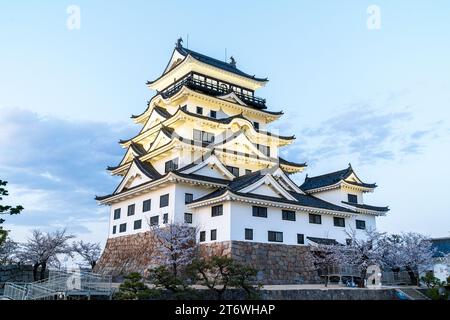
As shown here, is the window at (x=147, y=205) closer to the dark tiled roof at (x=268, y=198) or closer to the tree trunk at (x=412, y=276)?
the dark tiled roof at (x=268, y=198)

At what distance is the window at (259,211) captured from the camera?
26766 mm

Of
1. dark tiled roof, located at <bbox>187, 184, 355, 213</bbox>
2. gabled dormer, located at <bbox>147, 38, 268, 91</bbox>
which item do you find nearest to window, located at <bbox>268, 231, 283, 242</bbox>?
dark tiled roof, located at <bbox>187, 184, 355, 213</bbox>

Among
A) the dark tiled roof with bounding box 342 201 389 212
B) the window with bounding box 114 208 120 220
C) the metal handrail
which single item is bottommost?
the metal handrail

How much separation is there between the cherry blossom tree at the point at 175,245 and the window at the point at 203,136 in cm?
917

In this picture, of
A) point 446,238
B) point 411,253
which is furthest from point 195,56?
point 446,238

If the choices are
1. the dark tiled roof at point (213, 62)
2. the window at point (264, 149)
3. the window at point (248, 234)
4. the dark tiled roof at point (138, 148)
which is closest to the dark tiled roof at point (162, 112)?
the dark tiled roof at point (138, 148)

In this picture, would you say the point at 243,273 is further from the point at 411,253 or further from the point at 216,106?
the point at 216,106

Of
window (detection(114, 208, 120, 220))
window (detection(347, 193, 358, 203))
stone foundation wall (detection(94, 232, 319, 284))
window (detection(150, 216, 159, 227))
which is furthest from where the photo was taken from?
window (detection(347, 193, 358, 203))

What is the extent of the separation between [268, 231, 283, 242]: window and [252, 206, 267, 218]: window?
1.30m

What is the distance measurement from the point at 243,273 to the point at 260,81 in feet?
89.4

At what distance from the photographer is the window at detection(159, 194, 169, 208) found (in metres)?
28.6

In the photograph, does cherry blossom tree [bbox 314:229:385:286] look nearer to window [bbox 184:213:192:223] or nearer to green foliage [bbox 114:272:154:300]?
window [bbox 184:213:192:223]

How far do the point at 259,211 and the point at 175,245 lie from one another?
6229 millimetres
